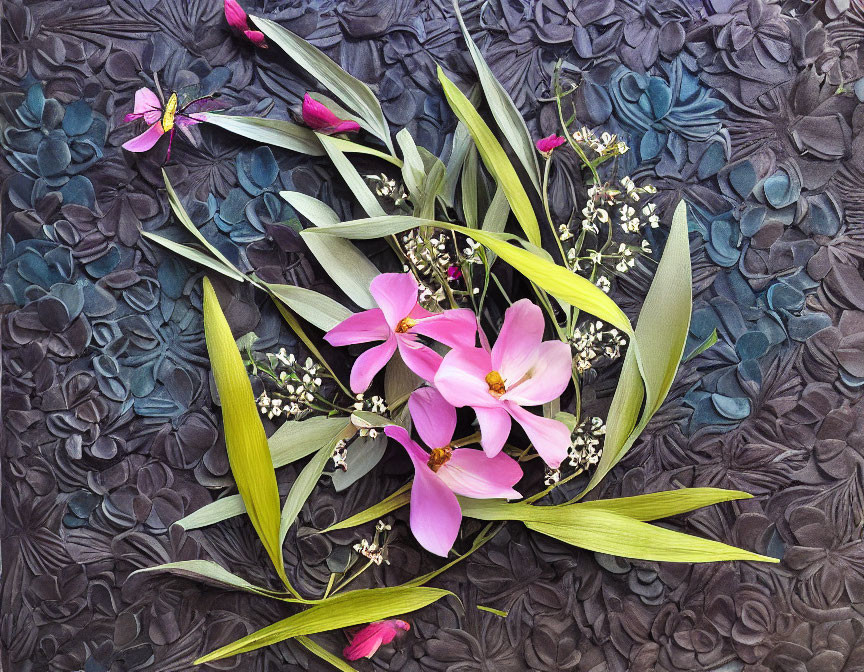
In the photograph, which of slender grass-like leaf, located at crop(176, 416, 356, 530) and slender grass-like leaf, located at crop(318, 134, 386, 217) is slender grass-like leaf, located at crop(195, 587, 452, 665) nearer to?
slender grass-like leaf, located at crop(176, 416, 356, 530)

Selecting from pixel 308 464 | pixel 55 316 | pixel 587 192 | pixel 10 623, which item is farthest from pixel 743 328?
pixel 10 623

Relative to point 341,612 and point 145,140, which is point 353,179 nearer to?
point 145,140

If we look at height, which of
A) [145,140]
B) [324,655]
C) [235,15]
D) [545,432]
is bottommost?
[324,655]

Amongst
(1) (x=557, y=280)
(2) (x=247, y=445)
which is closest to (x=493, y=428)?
(1) (x=557, y=280)

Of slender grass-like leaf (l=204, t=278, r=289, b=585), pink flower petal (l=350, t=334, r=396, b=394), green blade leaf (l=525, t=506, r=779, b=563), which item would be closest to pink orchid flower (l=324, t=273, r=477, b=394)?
pink flower petal (l=350, t=334, r=396, b=394)

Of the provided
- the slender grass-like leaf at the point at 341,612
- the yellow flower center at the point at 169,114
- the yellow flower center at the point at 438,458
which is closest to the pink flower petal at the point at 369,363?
the yellow flower center at the point at 438,458
